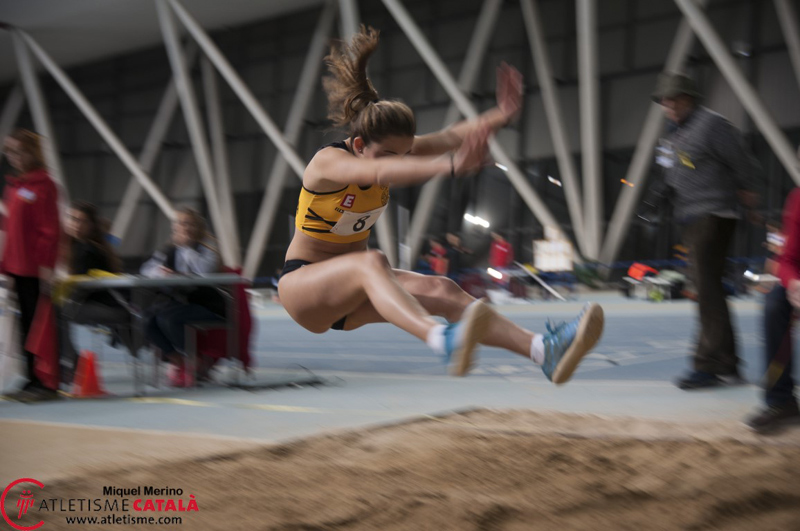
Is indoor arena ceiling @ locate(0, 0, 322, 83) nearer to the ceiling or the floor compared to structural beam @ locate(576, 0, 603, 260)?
nearer to the ceiling

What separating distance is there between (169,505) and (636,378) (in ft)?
12.8

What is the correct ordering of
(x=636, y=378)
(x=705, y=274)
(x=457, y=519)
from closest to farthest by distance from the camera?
(x=457, y=519)
(x=705, y=274)
(x=636, y=378)

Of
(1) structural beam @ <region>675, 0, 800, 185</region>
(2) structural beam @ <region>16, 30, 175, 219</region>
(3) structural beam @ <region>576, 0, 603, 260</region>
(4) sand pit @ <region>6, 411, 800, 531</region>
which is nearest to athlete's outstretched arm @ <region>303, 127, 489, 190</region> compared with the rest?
(4) sand pit @ <region>6, 411, 800, 531</region>

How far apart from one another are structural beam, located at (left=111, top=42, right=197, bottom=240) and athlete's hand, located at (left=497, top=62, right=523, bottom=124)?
83.9 feet

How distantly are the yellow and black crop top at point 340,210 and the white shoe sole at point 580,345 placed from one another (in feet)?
2.92

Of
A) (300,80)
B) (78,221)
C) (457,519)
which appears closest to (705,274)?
(457,519)

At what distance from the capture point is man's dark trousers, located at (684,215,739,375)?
5133mm

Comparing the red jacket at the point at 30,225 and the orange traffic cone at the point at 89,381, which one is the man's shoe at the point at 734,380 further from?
the red jacket at the point at 30,225

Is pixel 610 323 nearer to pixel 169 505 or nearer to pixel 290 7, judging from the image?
pixel 169 505

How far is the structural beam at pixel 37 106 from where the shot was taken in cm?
2694

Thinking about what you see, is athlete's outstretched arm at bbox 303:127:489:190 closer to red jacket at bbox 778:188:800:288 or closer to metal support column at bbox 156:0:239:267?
red jacket at bbox 778:188:800:288

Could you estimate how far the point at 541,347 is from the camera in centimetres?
304

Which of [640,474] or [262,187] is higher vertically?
[262,187]

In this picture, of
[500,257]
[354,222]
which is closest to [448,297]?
[354,222]
